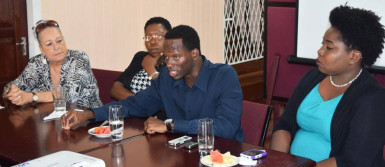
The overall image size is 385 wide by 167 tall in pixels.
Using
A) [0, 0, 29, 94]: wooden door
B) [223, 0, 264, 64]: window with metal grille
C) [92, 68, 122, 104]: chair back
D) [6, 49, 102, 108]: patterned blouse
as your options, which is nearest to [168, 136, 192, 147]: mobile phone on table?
[6, 49, 102, 108]: patterned blouse

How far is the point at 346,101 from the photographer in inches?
86.9

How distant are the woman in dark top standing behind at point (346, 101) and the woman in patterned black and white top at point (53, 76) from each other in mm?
1346

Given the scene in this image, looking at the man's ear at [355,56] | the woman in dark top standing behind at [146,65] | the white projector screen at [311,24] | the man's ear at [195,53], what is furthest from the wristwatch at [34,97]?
the white projector screen at [311,24]

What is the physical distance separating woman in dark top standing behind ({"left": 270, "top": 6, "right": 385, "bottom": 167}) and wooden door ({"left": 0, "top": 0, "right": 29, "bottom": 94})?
304 centimetres

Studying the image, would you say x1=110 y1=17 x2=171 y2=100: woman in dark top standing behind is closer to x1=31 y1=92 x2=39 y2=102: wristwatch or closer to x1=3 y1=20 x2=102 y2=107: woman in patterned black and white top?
x1=3 y1=20 x2=102 y2=107: woman in patterned black and white top

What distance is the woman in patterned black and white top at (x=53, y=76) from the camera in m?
3.08

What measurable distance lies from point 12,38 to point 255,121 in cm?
290

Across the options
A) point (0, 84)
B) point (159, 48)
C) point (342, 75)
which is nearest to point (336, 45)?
point (342, 75)

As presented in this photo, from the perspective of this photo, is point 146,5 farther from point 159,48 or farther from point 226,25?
point 159,48

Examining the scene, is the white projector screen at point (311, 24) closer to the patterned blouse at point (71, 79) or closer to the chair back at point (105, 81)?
the chair back at point (105, 81)

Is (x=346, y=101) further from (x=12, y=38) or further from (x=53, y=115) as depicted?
(x=12, y=38)

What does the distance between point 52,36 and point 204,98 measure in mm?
1183

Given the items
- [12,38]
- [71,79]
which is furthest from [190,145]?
[12,38]

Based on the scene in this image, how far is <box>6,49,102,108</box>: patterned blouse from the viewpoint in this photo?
3.10 m
